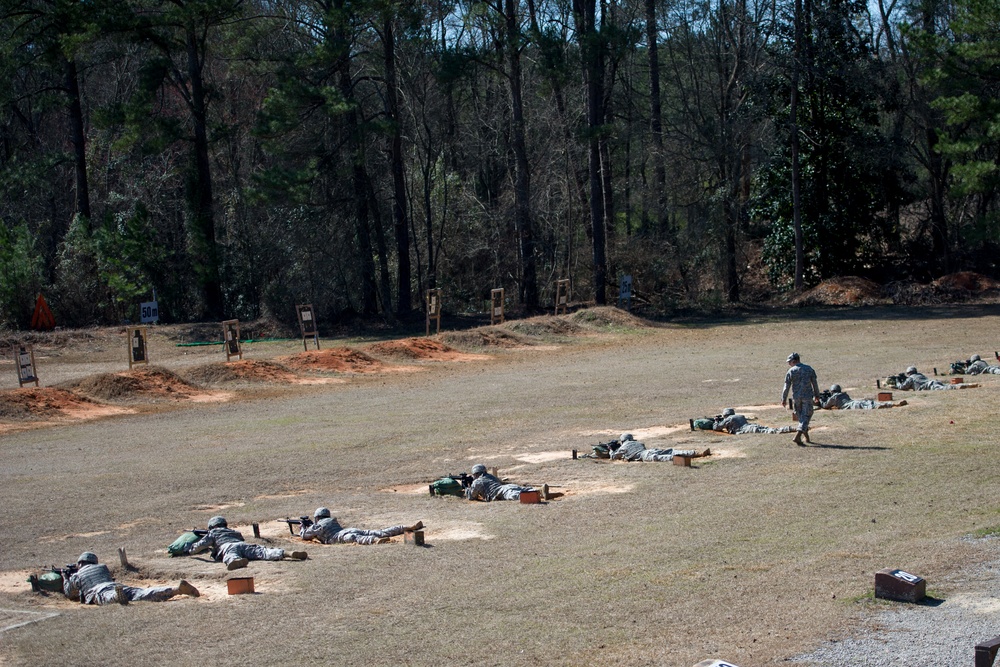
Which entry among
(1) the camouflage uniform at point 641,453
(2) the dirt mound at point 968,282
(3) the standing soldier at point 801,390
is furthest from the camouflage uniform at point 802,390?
(2) the dirt mound at point 968,282

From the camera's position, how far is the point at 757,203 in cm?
4772

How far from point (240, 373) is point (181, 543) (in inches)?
686

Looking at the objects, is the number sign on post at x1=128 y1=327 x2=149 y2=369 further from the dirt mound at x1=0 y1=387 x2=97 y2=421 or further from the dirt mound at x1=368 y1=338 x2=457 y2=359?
the dirt mound at x1=368 y1=338 x2=457 y2=359

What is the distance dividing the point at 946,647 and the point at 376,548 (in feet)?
20.6

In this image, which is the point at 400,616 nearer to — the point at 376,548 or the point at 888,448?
the point at 376,548

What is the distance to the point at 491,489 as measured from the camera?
14.5 m

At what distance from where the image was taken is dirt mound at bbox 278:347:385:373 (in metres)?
30.5

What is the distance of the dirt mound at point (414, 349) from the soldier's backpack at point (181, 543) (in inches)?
808

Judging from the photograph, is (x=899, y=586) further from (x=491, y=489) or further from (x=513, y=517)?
(x=491, y=489)

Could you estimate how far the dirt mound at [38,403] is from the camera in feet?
77.9

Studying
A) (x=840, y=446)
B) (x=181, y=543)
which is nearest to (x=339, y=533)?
(x=181, y=543)

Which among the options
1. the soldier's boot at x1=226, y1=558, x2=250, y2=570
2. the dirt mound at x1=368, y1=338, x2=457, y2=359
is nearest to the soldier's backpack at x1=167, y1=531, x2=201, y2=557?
the soldier's boot at x1=226, y1=558, x2=250, y2=570

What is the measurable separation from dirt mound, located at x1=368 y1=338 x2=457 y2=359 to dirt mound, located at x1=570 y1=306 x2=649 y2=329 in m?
6.76

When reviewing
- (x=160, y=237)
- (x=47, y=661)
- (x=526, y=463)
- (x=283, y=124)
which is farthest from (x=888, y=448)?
(x=160, y=237)
